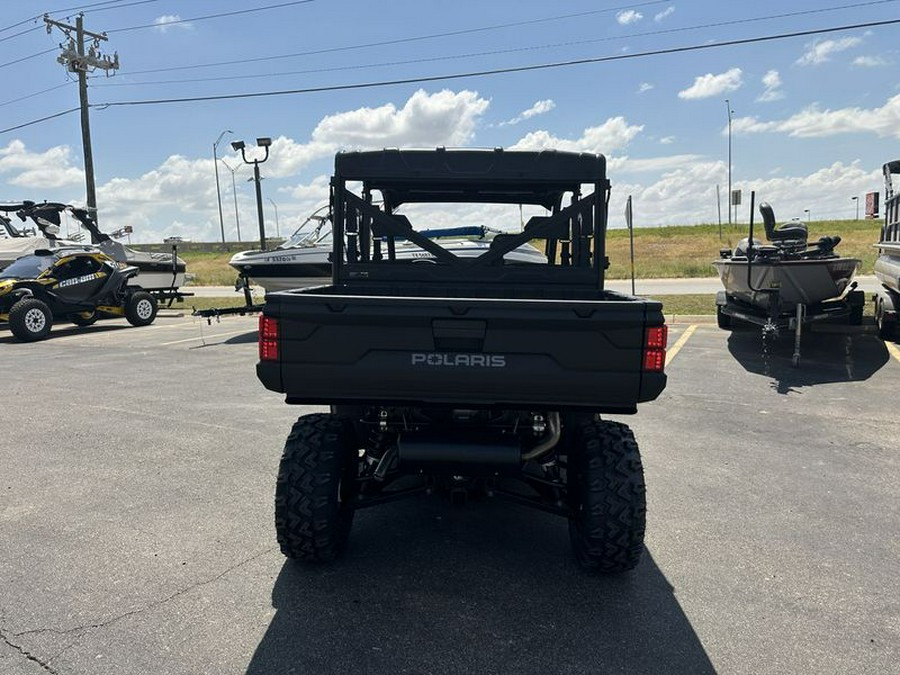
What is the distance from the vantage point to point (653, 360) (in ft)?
9.12

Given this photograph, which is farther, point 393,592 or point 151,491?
point 151,491

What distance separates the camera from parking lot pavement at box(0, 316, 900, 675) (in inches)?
103

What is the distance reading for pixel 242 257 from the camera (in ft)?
41.8

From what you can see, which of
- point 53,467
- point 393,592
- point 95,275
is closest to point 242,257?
point 95,275

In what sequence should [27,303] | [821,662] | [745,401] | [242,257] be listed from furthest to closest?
1. [242,257]
2. [27,303]
3. [745,401]
4. [821,662]

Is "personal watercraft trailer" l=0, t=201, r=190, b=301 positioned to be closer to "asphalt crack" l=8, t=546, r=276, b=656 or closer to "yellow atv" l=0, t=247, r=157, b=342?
"yellow atv" l=0, t=247, r=157, b=342

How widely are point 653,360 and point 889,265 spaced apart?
9.02m

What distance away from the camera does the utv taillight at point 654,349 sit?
9.07 feet

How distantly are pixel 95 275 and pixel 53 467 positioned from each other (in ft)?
32.1

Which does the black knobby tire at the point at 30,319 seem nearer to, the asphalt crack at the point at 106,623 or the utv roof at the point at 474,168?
the utv roof at the point at 474,168

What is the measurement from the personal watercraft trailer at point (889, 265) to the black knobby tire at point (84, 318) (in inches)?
573

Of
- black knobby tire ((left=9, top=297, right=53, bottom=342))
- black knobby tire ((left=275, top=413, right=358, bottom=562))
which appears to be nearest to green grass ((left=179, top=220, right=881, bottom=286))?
black knobby tire ((left=9, top=297, right=53, bottom=342))

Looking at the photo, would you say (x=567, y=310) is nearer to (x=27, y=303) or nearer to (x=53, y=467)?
(x=53, y=467)

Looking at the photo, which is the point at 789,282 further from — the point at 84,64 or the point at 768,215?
the point at 84,64
